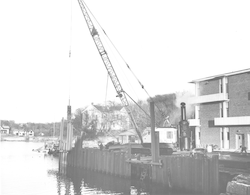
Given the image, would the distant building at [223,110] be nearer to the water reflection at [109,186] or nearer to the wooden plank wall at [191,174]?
the water reflection at [109,186]

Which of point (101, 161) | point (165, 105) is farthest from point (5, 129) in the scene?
point (101, 161)

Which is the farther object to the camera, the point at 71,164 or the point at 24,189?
the point at 71,164

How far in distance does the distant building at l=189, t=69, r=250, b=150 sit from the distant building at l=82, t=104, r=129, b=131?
59254 mm

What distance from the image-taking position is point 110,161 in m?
33.6

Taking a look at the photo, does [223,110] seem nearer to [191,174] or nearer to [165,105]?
[191,174]

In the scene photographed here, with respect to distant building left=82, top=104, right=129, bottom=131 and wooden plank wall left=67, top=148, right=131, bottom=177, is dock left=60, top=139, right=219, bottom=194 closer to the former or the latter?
wooden plank wall left=67, top=148, right=131, bottom=177

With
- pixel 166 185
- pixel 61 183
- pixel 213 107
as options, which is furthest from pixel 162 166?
pixel 213 107

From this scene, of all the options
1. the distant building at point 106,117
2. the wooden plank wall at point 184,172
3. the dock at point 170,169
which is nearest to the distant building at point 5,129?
the distant building at point 106,117

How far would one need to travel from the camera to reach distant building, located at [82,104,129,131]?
358ft

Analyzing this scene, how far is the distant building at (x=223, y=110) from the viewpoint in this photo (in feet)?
137

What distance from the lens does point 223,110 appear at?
4481cm

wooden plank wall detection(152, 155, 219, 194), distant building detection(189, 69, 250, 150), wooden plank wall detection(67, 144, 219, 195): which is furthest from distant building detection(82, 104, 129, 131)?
→ wooden plank wall detection(152, 155, 219, 194)

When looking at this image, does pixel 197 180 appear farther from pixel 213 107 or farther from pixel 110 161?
pixel 213 107

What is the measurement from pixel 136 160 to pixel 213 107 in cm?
2141
